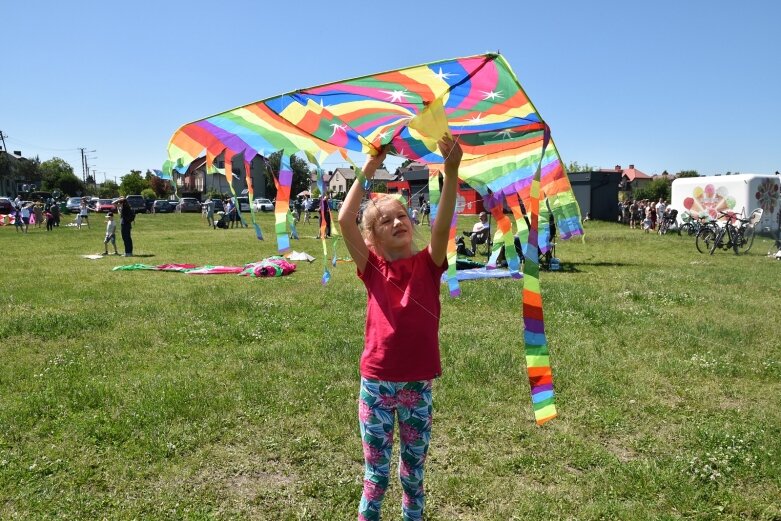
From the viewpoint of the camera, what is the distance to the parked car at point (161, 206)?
170ft

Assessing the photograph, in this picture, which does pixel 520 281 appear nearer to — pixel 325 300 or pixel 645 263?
pixel 325 300

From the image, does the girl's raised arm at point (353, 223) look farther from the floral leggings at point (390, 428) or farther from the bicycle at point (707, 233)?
the bicycle at point (707, 233)

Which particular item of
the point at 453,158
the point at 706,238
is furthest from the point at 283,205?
the point at 706,238

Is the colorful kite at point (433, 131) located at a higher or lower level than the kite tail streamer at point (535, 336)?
higher

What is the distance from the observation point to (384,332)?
285cm

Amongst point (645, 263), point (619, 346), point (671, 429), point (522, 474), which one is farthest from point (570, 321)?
point (645, 263)

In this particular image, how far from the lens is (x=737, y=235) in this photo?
18406mm

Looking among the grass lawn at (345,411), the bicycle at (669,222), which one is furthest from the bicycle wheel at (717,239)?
the grass lawn at (345,411)

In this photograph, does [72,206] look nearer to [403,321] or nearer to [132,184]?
[132,184]

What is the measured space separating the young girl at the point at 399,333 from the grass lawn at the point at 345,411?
0.80 metres

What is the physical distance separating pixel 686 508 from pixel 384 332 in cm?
224

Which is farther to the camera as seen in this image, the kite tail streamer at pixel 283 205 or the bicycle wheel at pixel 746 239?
the bicycle wheel at pixel 746 239

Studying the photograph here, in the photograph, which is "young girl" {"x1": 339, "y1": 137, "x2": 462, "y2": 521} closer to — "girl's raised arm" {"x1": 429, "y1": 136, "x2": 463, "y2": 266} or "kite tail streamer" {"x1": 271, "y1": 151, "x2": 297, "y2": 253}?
"girl's raised arm" {"x1": 429, "y1": 136, "x2": 463, "y2": 266}

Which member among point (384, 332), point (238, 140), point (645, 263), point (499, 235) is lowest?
point (645, 263)
